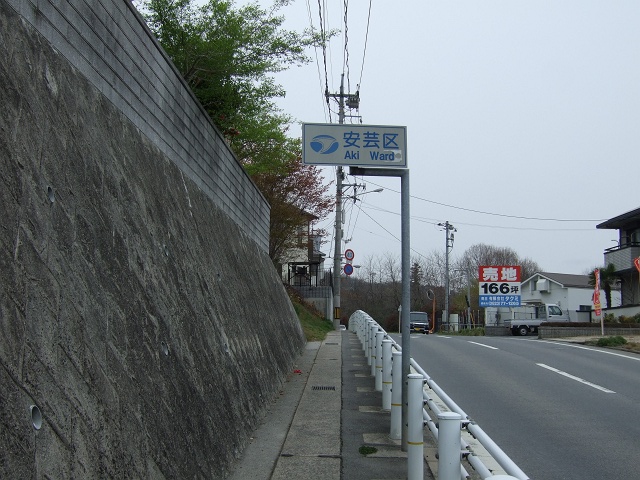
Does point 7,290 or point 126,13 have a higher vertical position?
point 126,13

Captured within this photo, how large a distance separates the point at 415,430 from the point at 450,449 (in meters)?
1.52

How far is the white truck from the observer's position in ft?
126

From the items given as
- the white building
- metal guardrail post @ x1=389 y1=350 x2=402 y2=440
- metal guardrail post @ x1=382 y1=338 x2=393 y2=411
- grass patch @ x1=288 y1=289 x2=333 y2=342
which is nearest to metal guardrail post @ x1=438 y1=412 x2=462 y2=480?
metal guardrail post @ x1=389 y1=350 x2=402 y2=440

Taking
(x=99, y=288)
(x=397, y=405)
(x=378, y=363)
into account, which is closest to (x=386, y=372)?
(x=397, y=405)

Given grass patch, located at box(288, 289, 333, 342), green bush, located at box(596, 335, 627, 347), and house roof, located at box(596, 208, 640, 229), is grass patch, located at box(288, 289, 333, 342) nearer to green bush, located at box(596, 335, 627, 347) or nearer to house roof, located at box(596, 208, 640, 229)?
green bush, located at box(596, 335, 627, 347)

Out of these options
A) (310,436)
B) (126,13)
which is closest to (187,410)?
(310,436)

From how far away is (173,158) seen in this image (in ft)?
26.3

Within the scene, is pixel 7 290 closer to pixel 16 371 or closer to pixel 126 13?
pixel 16 371

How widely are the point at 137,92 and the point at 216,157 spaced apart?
4073 millimetres

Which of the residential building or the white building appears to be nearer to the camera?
the residential building

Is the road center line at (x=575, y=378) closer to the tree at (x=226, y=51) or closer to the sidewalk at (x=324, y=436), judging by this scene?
the sidewalk at (x=324, y=436)

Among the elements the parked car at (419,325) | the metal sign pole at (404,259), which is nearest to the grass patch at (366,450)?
the metal sign pole at (404,259)

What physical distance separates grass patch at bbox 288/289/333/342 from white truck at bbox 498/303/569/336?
13421mm

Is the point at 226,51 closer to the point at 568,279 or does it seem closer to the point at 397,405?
the point at 397,405
